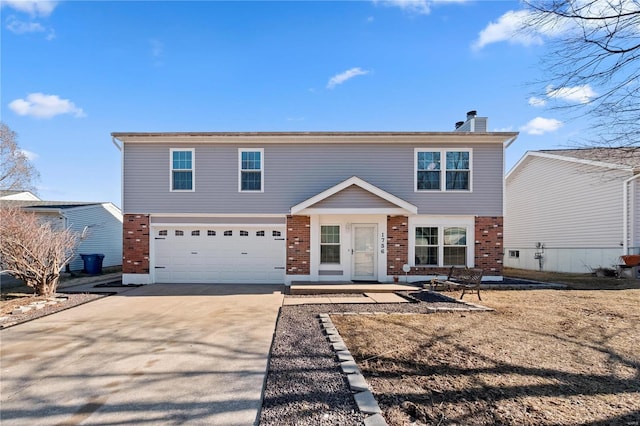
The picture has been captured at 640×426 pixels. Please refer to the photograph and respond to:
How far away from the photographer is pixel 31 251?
9141 millimetres

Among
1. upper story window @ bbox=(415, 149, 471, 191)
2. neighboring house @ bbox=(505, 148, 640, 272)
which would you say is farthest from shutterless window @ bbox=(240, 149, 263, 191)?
neighboring house @ bbox=(505, 148, 640, 272)

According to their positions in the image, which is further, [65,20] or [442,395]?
[65,20]

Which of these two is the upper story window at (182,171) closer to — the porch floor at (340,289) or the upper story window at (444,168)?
the porch floor at (340,289)

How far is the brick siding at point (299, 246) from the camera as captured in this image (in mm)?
12227

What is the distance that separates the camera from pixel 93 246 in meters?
18.8

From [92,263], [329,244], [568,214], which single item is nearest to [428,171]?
[329,244]

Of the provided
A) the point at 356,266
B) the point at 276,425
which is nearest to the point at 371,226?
the point at 356,266

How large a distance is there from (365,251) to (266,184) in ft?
14.2

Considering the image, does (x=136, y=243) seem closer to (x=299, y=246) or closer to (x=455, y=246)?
(x=299, y=246)

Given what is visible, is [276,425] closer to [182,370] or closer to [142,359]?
[182,370]

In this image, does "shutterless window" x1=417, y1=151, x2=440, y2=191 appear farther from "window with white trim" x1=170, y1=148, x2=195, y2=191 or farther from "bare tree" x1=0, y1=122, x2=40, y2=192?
"bare tree" x1=0, y1=122, x2=40, y2=192

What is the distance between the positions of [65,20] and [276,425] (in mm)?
11861

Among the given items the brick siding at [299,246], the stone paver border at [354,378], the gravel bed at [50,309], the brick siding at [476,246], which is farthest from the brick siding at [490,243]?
the gravel bed at [50,309]

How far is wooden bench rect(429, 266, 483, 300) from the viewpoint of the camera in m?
9.53
